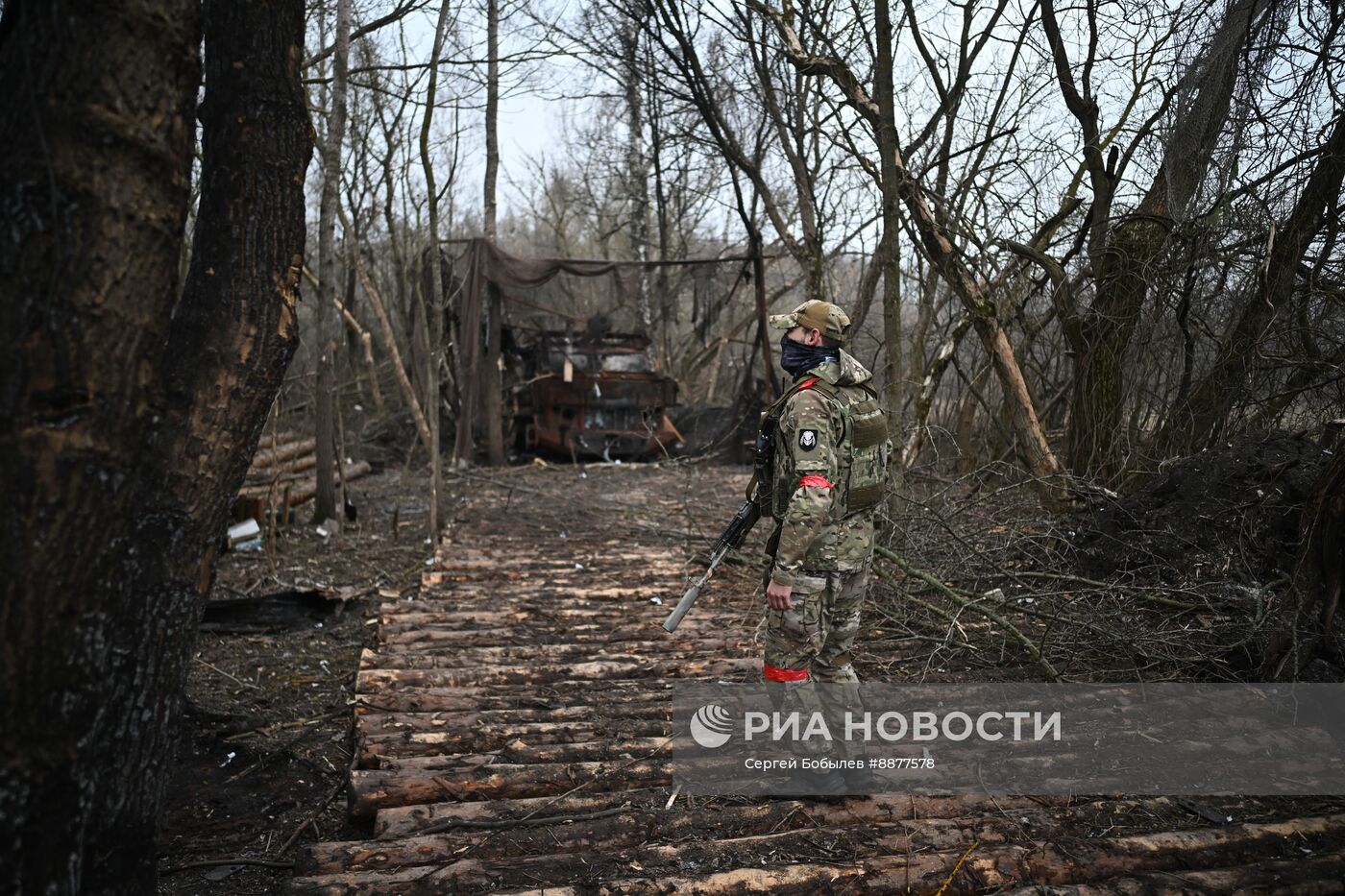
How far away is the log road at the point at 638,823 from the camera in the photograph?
2971mm

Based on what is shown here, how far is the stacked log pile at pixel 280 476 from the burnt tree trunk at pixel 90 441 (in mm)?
4713

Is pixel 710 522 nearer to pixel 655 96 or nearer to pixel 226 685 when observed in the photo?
pixel 226 685

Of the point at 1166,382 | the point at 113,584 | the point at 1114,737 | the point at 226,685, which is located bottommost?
the point at 226,685

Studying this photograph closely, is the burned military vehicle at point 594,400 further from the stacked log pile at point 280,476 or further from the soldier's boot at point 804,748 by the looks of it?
the soldier's boot at point 804,748

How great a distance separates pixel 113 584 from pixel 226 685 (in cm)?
Answer: 350

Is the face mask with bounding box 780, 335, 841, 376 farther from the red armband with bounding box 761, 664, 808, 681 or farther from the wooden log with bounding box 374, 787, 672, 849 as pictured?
the wooden log with bounding box 374, 787, 672, 849

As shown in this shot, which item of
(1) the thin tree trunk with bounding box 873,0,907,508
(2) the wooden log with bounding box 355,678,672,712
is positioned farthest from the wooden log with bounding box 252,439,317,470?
(1) the thin tree trunk with bounding box 873,0,907,508

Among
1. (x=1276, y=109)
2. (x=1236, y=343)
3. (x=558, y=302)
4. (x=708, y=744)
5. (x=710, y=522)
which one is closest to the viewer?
(x=708, y=744)

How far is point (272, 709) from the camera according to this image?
507 centimetres

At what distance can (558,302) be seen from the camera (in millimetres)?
15547

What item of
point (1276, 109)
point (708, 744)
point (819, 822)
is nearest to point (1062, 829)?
point (819, 822)

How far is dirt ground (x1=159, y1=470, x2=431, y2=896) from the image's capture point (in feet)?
11.8

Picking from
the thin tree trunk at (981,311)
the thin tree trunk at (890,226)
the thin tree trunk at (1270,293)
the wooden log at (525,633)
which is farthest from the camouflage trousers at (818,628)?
the thin tree trunk at (981,311)

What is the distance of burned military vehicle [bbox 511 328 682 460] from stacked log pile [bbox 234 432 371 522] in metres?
2.80
